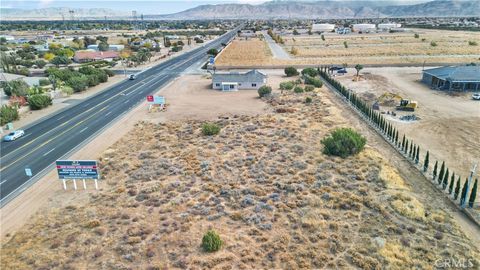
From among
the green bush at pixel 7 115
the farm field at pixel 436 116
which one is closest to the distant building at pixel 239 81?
the farm field at pixel 436 116

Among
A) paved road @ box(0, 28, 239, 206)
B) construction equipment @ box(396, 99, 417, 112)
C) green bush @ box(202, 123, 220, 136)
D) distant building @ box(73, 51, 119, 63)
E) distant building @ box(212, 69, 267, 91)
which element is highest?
distant building @ box(73, 51, 119, 63)

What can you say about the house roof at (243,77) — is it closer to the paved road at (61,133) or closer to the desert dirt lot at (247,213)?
the paved road at (61,133)

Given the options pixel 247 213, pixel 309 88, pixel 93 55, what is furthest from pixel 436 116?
pixel 93 55

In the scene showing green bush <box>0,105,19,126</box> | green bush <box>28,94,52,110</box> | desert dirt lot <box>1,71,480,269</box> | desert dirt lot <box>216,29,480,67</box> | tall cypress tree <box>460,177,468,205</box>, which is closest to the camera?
desert dirt lot <box>1,71,480,269</box>

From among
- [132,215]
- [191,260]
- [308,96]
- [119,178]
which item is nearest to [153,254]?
[191,260]

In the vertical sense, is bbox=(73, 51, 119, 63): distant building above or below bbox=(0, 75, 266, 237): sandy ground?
above

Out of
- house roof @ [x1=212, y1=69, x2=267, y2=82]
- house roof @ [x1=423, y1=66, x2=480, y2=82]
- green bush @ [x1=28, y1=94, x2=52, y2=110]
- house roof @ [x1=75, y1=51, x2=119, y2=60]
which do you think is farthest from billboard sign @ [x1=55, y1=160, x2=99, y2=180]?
house roof @ [x1=75, y1=51, x2=119, y2=60]

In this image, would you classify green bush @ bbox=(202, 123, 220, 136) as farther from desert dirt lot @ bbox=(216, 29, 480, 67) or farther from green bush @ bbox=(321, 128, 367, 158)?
desert dirt lot @ bbox=(216, 29, 480, 67)
